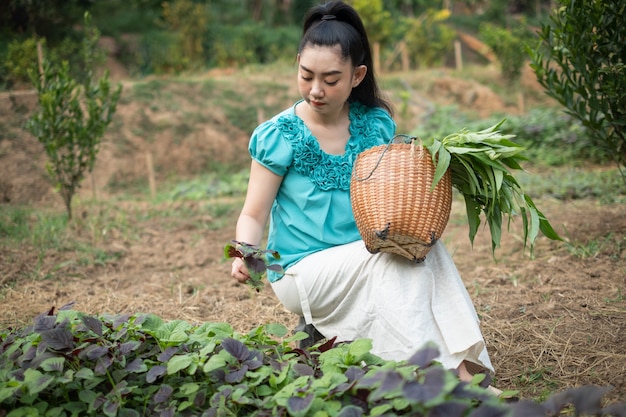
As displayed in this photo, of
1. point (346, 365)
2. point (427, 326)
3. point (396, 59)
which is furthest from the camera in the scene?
point (396, 59)

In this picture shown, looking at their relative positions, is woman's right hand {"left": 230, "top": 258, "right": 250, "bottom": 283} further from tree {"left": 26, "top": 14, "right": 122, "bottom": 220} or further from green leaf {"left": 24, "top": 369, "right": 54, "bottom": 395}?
tree {"left": 26, "top": 14, "right": 122, "bottom": 220}

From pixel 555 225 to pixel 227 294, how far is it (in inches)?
98.4

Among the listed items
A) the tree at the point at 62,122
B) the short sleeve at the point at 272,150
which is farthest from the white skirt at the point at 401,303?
the tree at the point at 62,122

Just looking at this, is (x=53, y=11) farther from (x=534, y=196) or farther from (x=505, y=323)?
(x=505, y=323)

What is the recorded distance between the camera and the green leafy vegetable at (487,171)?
2291mm

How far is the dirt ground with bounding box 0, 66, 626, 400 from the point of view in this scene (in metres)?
2.79

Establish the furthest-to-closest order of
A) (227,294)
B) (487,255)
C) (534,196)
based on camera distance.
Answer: (534,196) < (487,255) < (227,294)

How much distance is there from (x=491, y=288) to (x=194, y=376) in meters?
2.27

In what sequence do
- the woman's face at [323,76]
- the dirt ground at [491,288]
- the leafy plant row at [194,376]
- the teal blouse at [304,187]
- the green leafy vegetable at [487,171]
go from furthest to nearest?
the dirt ground at [491,288] → the teal blouse at [304,187] → the woman's face at [323,76] → the green leafy vegetable at [487,171] → the leafy plant row at [194,376]

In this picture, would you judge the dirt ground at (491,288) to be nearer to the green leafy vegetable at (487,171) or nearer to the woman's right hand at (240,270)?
the green leafy vegetable at (487,171)

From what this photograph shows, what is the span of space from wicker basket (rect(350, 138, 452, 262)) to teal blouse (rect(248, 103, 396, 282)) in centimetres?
36

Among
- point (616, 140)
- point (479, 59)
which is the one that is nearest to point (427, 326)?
point (616, 140)

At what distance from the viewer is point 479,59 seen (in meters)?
24.0

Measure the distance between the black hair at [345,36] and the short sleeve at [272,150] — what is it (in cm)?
36
